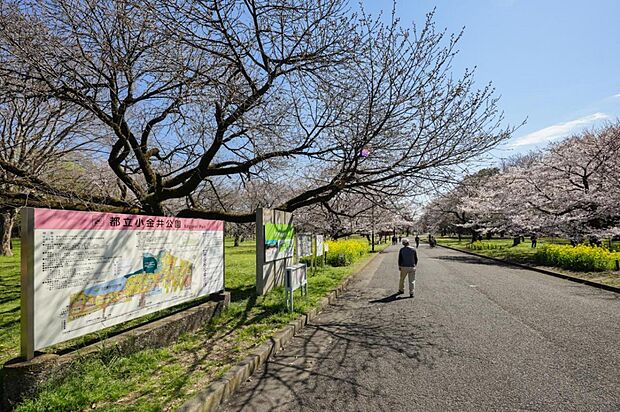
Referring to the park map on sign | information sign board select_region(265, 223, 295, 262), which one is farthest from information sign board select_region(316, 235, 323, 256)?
the park map on sign

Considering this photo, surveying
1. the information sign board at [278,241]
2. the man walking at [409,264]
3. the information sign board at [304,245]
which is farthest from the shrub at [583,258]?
the information sign board at [278,241]

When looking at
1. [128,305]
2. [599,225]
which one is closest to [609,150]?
[599,225]

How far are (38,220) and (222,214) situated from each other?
236 inches

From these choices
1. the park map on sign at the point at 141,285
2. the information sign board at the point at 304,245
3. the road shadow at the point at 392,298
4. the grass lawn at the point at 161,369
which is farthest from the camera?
the information sign board at the point at 304,245

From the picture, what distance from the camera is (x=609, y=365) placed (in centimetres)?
457

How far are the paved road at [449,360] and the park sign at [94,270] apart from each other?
75.5 inches

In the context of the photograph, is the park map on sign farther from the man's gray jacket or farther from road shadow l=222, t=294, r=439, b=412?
the man's gray jacket

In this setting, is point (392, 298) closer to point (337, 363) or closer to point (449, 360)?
point (449, 360)

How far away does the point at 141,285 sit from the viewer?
4.96 m

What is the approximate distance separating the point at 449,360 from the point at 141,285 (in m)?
4.31

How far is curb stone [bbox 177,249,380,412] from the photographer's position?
11.0ft

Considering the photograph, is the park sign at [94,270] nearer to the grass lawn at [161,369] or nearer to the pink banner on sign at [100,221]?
the pink banner on sign at [100,221]

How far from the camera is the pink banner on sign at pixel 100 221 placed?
12.0 feet

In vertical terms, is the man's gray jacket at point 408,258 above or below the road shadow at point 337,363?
above
